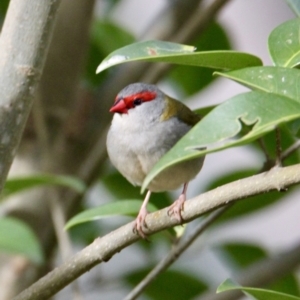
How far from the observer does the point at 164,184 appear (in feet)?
4.21

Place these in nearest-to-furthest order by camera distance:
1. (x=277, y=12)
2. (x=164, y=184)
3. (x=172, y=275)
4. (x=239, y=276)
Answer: (x=164, y=184) → (x=239, y=276) → (x=172, y=275) → (x=277, y=12)

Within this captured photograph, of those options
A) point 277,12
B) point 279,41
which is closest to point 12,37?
point 279,41

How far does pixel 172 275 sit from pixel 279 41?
1221mm

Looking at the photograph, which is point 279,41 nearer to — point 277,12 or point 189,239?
point 189,239

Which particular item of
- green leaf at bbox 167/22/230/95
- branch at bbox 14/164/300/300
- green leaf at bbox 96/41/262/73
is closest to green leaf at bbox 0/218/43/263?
branch at bbox 14/164/300/300

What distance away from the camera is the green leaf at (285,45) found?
828 millimetres

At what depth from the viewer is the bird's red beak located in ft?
4.48

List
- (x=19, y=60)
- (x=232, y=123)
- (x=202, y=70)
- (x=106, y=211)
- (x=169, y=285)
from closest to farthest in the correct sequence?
(x=232, y=123)
(x=19, y=60)
(x=106, y=211)
(x=169, y=285)
(x=202, y=70)

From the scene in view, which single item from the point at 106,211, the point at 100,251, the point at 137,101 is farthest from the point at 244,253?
the point at 100,251

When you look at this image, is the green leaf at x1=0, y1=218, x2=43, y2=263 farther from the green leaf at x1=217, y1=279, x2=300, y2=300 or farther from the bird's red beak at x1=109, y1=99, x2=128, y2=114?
the green leaf at x1=217, y1=279, x2=300, y2=300

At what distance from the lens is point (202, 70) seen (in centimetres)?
203

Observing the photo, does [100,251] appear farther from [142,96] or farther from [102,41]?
[102,41]

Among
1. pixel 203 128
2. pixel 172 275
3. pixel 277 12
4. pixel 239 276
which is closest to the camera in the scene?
pixel 203 128

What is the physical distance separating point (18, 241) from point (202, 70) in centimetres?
108
